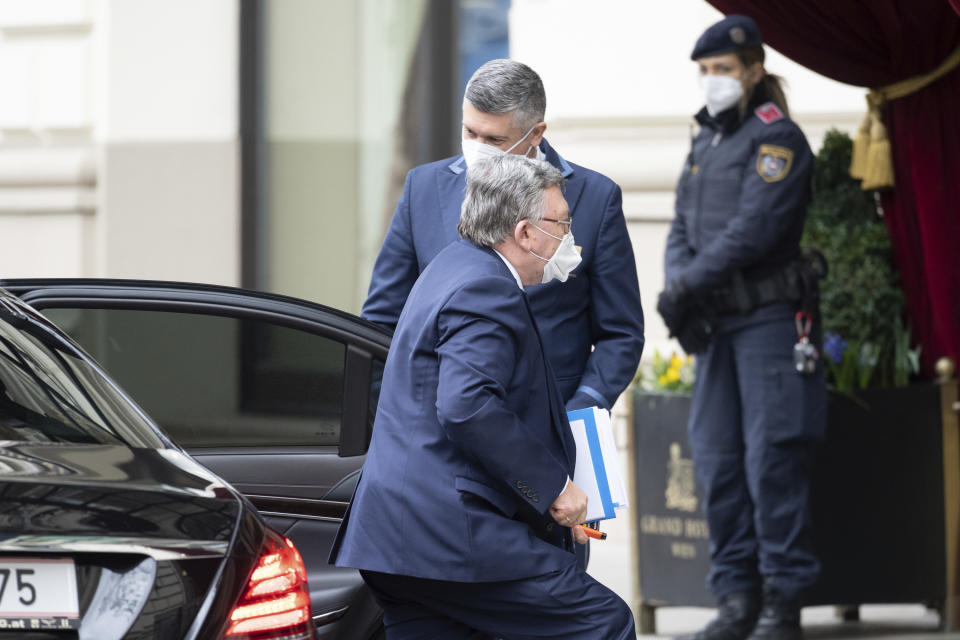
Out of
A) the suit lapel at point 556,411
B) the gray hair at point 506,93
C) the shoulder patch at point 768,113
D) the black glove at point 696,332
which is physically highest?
the shoulder patch at point 768,113

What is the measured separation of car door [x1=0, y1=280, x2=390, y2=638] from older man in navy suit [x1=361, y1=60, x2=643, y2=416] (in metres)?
0.29

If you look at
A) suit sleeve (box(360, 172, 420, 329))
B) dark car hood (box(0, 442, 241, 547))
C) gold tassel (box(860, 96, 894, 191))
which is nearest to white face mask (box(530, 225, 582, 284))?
suit sleeve (box(360, 172, 420, 329))

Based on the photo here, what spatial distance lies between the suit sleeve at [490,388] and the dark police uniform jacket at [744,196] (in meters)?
2.43

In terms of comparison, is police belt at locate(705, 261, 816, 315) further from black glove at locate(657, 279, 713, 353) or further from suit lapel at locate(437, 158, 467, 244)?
suit lapel at locate(437, 158, 467, 244)

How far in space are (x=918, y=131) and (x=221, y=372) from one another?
301 cm

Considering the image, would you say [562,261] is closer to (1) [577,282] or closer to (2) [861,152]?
(1) [577,282]

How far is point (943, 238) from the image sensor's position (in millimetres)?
5594

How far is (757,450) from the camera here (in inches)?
210

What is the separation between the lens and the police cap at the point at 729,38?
538 centimetres

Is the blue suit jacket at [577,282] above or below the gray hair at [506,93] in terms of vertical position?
below

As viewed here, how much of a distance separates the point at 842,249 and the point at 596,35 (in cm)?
229

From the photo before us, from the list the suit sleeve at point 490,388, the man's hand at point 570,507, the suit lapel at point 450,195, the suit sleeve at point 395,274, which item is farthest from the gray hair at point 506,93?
the man's hand at point 570,507

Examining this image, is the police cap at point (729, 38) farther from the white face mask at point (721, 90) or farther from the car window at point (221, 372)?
the car window at point (221, 372)

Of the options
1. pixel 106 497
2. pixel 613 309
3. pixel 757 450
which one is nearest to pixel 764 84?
pixel 757 450
